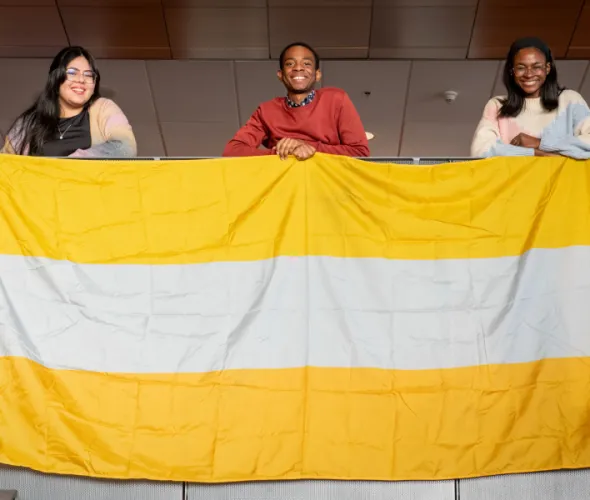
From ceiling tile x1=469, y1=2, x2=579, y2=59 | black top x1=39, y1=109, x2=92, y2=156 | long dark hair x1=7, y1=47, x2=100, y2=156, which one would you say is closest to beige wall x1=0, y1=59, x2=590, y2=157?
ceiling tile x1=469, y1=2, x2=579, y2=59

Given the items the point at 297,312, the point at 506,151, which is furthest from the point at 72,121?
the point at 506,151

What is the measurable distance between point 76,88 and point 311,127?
3.17ft

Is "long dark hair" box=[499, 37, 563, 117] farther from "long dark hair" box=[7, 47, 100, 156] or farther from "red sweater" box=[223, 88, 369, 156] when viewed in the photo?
"long dark hair" box=[7, 47, 100, 156]

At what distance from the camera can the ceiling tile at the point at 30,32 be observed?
5555mm

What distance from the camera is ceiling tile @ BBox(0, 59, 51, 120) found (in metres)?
6.05

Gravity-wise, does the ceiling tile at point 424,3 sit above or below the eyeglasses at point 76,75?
above

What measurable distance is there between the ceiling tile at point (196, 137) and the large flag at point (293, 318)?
398cm

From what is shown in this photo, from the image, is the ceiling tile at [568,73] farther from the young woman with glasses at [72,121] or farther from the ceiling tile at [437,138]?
the young woman with glasses at [72,121]

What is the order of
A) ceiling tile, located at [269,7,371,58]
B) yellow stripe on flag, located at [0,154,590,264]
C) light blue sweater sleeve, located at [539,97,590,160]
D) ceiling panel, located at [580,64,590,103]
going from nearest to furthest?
yellow stripe on flag, located at [0,154,590,264] → light blue sweater sleeve, located at [539,97,590,160] → ceiling tile, located at [269,7,371,58] → ceiling panel, located at [580,64,590,103]

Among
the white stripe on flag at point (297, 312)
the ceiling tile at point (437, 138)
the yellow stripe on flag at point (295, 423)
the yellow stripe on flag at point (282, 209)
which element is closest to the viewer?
the yellow stripe on flag at point (295, 423)

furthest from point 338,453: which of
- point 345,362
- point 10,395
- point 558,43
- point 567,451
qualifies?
point 558,43

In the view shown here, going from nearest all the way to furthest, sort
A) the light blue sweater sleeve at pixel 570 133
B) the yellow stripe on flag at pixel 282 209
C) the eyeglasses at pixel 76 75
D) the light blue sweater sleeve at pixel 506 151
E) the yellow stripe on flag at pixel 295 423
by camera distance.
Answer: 1. the yellow stripe on flag at pixel 295 423
2. the yellow stripe on flag at pixel 282 209
3. the light blue sweater sleeve at pixel 570 133
4. the light blue sweater sleeve at pixel 506 151
5. the eyeglasses at pixel 76 75

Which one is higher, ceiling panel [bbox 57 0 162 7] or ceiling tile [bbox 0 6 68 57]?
ceiling panel [bbox 57 0 162 7]

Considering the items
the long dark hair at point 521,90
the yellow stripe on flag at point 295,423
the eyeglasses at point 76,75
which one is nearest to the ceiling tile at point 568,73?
the long dark hair at point 521,90
